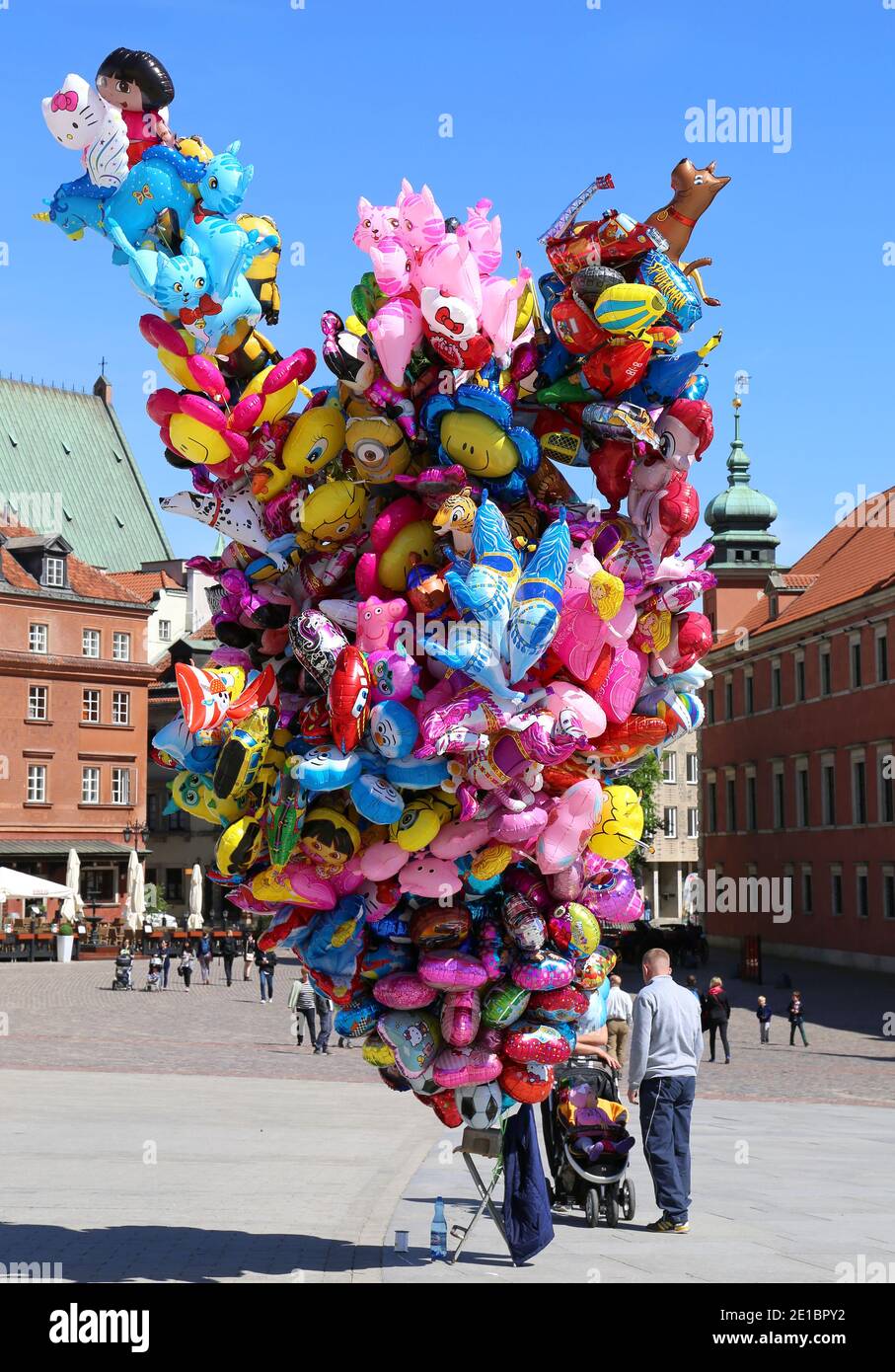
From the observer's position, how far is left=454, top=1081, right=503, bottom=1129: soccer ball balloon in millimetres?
9914

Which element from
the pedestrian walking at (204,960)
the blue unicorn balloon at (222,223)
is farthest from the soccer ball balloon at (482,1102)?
the pedestrian walking at (204,960)

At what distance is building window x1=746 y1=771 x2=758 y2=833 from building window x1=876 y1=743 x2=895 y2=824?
13.6 metres

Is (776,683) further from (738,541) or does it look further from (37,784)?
(37,784)

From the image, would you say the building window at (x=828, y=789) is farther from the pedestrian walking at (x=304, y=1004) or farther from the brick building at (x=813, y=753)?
the pedestrian walking at (x=304, y=1004)

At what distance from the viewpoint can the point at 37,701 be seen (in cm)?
6900

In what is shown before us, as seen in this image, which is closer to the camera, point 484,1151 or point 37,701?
point 484,1151

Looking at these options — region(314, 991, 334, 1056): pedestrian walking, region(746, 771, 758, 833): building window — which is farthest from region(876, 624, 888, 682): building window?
region(314, 991, 334, 1056): pedestrian walking

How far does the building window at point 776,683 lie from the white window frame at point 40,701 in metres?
29.6

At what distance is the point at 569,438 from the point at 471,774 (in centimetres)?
212

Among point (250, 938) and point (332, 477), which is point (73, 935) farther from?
point (332, 477)

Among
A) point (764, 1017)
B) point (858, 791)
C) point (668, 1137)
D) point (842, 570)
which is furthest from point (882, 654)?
point (668, 1137)

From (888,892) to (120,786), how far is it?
34204 millimetres

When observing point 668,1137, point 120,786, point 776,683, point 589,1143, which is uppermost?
point 776,683

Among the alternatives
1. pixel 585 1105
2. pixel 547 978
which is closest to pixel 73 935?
pixel 585 1105
